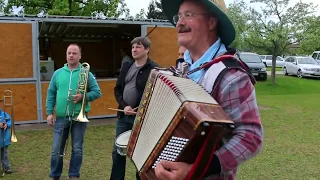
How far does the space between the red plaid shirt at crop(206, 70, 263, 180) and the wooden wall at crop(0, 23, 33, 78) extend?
7940mm

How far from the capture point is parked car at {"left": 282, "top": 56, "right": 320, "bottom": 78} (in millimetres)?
23311

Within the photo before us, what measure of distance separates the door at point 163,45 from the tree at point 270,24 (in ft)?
31.7

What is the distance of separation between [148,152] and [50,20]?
7.24 meters

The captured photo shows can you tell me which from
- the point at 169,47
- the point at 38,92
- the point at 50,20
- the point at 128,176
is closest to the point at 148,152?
the point at 128,176

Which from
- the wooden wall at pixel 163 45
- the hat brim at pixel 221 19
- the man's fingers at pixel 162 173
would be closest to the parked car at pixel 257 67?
the wooden wall at pixel 163 45

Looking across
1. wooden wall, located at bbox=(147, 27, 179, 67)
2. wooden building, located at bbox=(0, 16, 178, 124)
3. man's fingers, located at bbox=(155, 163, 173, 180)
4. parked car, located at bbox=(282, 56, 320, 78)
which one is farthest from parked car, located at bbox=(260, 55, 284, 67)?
man's fingers, located at bbox=(155, 163, 173, 180)

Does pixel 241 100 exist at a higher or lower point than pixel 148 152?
higher

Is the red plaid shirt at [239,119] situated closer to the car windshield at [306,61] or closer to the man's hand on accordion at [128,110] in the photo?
the man's hand on accordion at [128,110]

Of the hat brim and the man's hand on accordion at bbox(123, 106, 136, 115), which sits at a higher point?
the hat brim

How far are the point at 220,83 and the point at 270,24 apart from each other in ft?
61.7

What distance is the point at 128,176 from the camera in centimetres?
559

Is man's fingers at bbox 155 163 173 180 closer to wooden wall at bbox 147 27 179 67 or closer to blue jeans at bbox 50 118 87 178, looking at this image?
blue jeans at bbox 50 118 87 178

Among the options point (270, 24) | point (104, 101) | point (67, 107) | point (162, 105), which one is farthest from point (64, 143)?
point (270, 24)

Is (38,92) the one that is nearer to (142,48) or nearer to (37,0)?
(142,48)
